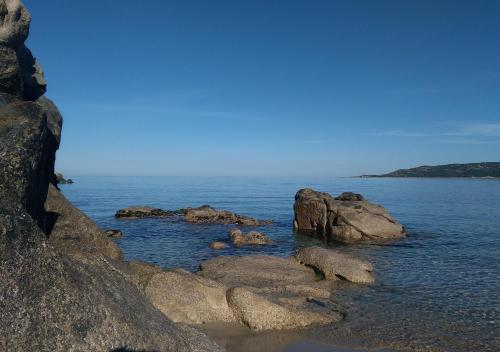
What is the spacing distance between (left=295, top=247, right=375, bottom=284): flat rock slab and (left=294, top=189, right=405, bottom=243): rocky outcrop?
43.5ft

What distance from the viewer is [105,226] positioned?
45.1 meters

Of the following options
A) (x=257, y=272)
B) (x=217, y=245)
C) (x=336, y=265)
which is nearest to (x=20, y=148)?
(x=257, y=272)

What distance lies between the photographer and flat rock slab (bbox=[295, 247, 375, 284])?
872 inches

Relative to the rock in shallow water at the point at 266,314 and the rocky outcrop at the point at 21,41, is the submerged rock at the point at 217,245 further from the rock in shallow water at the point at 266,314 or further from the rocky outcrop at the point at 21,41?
the rock in shallow water at the point at 266,314

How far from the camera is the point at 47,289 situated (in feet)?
25.7

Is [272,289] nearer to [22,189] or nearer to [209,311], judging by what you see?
[209,311]

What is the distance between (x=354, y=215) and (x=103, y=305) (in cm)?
3354

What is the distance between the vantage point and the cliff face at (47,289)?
291 inches

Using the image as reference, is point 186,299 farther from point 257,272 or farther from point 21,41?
point 21,41

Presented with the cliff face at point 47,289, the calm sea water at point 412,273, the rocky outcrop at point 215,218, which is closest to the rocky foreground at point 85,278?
the cliff face at point 47,289

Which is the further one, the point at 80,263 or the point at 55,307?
the point at 80,263

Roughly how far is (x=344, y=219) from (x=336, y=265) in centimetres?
1713

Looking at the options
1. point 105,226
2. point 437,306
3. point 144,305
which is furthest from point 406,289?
point 105,226

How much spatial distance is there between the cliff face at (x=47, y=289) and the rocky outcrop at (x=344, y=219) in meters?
29.2
